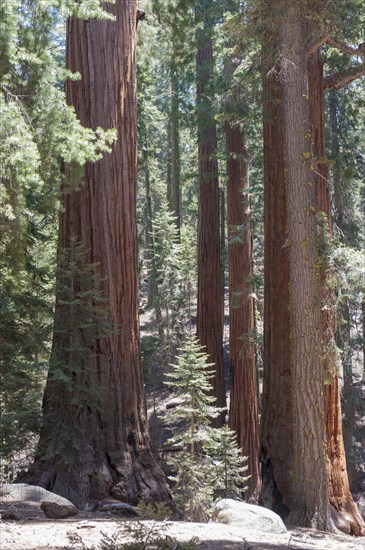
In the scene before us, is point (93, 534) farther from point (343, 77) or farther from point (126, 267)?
point (343, 77)

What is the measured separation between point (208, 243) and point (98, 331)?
995cm

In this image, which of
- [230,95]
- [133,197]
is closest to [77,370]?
[133,197]

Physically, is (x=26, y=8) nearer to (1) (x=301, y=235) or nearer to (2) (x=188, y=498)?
(1) (x=301, y=235)

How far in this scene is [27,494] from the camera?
327 inches

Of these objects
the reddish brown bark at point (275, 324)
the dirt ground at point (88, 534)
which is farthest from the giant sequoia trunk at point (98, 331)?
the reddish brown bark at point (275, 324)

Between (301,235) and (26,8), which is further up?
(26,8)

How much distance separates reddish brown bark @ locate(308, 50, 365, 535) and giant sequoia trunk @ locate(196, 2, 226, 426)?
627 centimetres

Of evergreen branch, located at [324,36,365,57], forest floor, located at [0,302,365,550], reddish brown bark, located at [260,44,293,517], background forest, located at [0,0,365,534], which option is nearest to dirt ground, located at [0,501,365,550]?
forest floor, located at [0,302,365,550]

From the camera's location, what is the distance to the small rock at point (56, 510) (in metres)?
7.46

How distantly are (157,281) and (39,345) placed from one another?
64.1ft

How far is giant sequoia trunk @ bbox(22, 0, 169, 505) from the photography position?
366 inches

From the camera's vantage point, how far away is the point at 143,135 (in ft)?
86.5

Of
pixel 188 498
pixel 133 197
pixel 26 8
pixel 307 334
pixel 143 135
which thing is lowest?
pixel 188 498

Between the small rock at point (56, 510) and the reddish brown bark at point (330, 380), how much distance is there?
173 inches
